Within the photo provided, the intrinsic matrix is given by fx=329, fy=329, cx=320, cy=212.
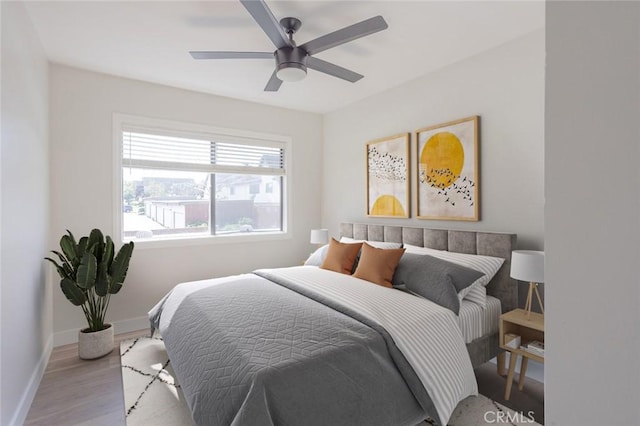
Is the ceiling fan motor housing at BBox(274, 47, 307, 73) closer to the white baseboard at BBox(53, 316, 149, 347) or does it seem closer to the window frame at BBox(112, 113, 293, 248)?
the window frame at BBox(112, 113, 293, 248)

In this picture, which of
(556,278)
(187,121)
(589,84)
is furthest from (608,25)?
(187,121)

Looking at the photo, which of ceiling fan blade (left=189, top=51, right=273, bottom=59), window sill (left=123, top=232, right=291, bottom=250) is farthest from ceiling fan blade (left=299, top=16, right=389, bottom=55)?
window sill (left=123, top=232, right=291, bottom=250)

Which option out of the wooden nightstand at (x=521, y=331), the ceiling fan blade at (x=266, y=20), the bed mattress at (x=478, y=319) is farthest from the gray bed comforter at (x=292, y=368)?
the ceiling fan blade at (x=266, y=20)

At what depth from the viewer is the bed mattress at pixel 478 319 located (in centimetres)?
227

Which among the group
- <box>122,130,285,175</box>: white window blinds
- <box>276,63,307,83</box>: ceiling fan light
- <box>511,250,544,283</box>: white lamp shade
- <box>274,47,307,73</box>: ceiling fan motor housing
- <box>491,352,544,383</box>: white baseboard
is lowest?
<box>491,352,544,383</box>: white baseboard

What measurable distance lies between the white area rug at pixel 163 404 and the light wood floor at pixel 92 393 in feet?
0.23

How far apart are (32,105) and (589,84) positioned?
10.6ft

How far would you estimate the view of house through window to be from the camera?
11.7 ft

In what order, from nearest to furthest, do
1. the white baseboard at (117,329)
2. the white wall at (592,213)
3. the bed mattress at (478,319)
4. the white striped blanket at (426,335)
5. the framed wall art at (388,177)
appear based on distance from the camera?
the white wall at (592,213)
the white striped blanket at (426,335)
the bed mattress at (478,319)
the white baseboard at (117,329)
the framed wall art at (388,177)

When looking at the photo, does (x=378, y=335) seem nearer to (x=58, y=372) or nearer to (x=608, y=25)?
(x=608, y=25)

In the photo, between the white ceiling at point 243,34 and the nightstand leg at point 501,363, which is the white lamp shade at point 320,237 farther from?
the nightstand leg at point 501,363

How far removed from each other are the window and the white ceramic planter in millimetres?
1028

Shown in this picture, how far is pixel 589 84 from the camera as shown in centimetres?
48

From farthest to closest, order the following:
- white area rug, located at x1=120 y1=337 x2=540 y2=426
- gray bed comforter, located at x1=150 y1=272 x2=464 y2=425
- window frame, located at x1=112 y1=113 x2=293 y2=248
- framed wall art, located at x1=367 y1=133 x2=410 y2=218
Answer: framed wall art, located at x1=367 y1=133 x2=410 y2=218, window frame, located at x1=112 y1=113 x2=293 y2=248, white area rug, located at x1=120 y1=337 x2=540 y2=426, gray bed comforter, located at x1=150 y1=272 x2=464 y2=425
